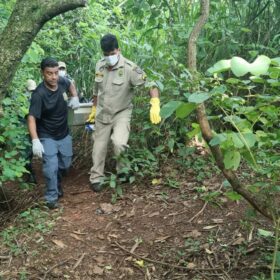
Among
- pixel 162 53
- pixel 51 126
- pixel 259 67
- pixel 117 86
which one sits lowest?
pixel 51 126

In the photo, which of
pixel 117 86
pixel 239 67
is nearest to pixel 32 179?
pixel 117 86

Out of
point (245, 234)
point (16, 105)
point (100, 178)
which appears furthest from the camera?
point (100, 178)

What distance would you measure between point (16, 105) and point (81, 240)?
153 cm

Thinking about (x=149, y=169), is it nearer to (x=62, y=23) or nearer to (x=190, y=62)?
(x=190, y=62)

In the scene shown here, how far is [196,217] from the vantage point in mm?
3971

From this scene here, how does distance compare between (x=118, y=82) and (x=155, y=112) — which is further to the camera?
(x=118, y=82)

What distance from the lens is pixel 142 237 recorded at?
381 cm

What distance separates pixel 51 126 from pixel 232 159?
2.85 meters

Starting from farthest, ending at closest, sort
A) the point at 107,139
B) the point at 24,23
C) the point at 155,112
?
the point at 107,139 < the point at 155,112 < the point at 24,23

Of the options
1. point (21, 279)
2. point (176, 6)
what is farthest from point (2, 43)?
point (176, 6)

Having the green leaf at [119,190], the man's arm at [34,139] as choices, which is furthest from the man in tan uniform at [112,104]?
the man's arm at [34,139]

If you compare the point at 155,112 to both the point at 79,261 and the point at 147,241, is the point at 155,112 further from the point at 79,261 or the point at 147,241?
the point at 79,261

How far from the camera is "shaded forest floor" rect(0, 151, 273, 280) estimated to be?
11.0 feet

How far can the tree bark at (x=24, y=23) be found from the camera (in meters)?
2.14
